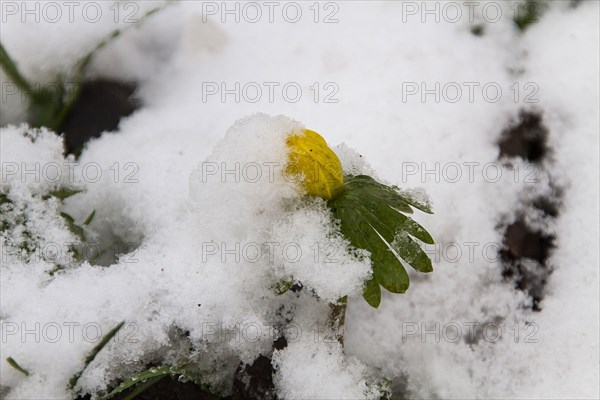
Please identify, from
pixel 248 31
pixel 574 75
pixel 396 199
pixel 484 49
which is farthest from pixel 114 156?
pixel 574 75

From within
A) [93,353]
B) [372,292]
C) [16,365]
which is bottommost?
[16,365]

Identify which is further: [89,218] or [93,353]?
[89,218]

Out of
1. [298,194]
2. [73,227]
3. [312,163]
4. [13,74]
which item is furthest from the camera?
[13,74]

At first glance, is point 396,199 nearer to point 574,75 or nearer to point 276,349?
point 276,349

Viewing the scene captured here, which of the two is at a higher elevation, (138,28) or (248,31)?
(248,31)

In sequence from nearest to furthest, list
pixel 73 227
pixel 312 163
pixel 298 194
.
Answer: pixel 312 163, pixel 298 194, pixel 73 227

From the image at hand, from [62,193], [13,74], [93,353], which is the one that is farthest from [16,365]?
[13,74]

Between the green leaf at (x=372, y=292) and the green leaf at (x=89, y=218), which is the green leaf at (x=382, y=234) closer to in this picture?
the green leaf at (x=372, y=292)

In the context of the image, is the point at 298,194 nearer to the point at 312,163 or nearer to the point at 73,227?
the point at 312,163
